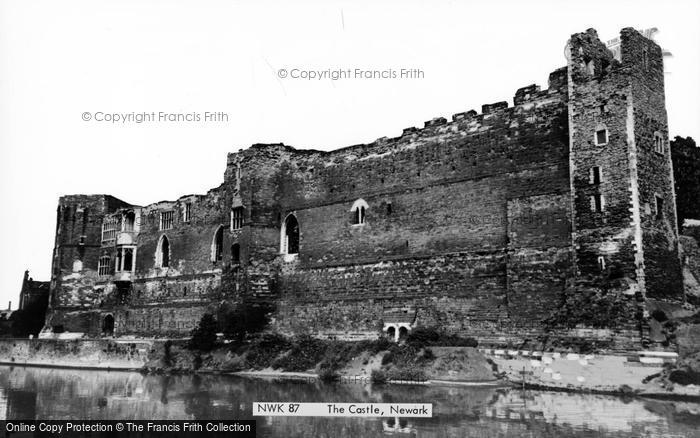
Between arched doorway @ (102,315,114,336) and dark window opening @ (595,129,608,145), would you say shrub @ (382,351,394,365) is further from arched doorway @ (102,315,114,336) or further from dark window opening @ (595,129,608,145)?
arched doorway @ (102,315,114,336)

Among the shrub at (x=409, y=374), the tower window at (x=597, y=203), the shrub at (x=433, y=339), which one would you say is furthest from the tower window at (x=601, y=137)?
the shrub at (x=409, y=374)

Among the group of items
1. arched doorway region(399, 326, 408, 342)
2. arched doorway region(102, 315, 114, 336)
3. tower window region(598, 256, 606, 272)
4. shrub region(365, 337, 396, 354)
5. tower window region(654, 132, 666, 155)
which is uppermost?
tower window region(654, 132, 666, 155)

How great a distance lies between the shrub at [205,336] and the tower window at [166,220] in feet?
35.9

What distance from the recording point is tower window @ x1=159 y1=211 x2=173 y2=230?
43.6 metres

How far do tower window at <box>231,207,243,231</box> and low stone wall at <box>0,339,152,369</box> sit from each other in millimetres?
7312

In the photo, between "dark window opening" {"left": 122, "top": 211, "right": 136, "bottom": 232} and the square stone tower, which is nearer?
the square stone tower

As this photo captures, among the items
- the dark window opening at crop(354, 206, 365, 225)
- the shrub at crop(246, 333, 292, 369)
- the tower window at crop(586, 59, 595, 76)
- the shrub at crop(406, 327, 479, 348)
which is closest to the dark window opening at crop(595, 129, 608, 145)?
the tower window at crop(586, 59, 595, 76)

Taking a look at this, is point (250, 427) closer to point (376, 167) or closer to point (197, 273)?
point (376, 167)

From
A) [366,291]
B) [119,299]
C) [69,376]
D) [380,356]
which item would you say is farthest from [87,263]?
[380,356]

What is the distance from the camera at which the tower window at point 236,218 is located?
36281 mm

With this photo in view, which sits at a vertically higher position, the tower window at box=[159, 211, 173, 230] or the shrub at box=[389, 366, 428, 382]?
the tower window at box=[159, 211, 173, 230]

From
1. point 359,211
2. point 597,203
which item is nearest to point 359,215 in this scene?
point 359,211

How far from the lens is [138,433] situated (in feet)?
48.0

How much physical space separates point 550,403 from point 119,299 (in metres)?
33.2
